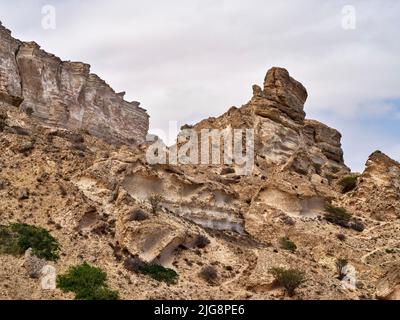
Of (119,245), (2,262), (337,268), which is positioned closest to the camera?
(2,262)

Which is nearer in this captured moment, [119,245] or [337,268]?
[119,245]

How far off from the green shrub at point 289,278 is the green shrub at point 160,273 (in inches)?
201

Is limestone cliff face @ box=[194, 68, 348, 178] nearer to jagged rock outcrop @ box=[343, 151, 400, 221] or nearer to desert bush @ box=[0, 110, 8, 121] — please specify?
jagged rock outcrop @ box=[343, 151, 400, 221]

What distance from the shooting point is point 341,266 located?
4200 centimetres

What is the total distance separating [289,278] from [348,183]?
24.0 m

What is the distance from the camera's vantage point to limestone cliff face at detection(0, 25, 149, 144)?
60.8 metres

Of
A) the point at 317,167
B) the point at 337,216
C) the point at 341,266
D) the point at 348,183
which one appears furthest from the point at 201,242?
the point at 317,167

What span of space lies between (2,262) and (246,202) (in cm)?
2024

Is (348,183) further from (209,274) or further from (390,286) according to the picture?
(209,274)

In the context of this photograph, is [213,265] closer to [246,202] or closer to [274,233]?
[274,233]

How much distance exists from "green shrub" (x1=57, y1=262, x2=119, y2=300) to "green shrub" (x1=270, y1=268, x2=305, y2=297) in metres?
8.58

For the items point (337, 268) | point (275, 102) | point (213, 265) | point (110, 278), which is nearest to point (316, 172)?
point (275, 102)

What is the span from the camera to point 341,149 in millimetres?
72562
